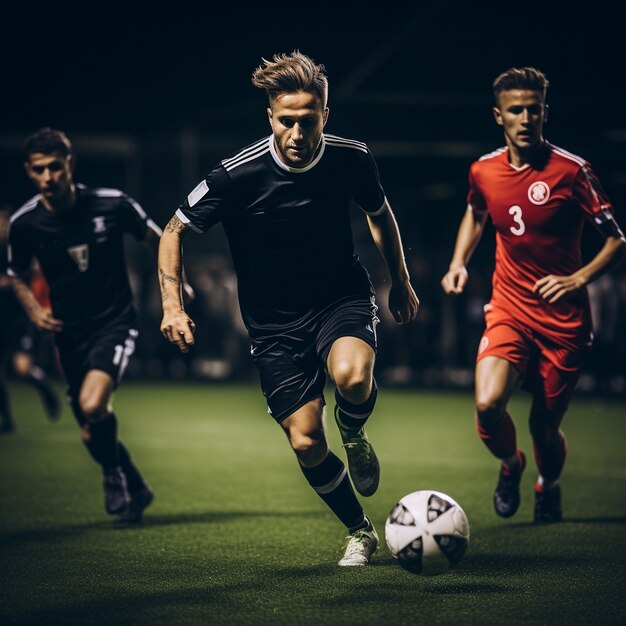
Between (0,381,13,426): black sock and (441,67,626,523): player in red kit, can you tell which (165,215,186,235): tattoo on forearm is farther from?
(0,381,13,426): black sock

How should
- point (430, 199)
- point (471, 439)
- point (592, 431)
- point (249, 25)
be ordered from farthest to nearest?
point (249, 25) → point (430, 199) → point (592, 431) → point (471, 439)

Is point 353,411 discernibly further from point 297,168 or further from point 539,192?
point 539,192

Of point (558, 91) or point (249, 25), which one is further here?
point (249, 25)

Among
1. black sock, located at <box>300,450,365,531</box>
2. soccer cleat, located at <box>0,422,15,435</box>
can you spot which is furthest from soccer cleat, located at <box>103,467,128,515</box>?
soccer cleat, located at <box>0,422,15,435</box>

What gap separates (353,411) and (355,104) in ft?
47.3

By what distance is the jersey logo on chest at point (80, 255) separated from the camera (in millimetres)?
A: 6648

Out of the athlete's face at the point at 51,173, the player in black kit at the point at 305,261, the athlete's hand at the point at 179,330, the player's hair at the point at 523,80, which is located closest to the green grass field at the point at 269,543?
the player in black kit at the point at 305,261

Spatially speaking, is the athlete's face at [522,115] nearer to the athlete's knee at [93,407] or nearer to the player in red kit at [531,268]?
the player in red kit at [531,268]

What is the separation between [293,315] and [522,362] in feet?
5.13

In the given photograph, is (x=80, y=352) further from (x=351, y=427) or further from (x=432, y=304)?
(x=432, y=304)

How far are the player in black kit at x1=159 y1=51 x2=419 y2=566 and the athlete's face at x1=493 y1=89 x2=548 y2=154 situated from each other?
1.20 meters

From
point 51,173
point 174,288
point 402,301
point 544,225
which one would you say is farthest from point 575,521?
point 51,173

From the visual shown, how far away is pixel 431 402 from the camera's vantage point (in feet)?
49.1

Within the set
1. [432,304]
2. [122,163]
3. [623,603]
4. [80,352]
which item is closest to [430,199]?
[432,304]
